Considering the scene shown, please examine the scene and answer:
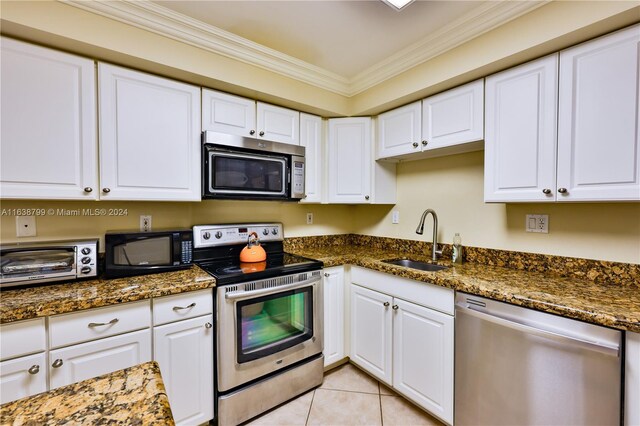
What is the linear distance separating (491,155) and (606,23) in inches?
28.2

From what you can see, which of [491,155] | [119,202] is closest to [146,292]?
[119,202]

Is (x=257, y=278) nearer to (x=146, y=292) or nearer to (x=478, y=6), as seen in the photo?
(x=146, y=292)

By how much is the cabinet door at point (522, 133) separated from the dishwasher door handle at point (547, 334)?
2.23 ft

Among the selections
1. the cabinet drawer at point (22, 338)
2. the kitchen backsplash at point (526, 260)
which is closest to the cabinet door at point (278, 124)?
the kitchen backsplash at point (526, 260)

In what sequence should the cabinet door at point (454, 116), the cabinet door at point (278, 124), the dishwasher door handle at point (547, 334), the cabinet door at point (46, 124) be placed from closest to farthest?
the dishwasher door handle at point (547, 334) → the cabinet door at point (46, 124) → the cabinet door at point (454, 116) → the cabinet door at point (278, 124)

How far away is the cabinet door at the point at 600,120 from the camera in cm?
128

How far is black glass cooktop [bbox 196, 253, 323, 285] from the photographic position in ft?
5.54

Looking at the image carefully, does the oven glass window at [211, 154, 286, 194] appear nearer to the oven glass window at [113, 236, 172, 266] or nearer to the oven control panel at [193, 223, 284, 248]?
the oven control panel at [193, 223, 284, 248]

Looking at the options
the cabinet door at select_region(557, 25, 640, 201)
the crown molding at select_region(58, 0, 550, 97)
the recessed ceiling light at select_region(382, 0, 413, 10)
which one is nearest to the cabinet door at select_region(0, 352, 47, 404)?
the crown molding at select_region(58, 0, 550, 97)

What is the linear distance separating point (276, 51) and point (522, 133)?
1646mm

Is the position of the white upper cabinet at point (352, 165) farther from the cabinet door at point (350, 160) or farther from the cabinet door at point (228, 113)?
the cabinet door at point (228, 113)

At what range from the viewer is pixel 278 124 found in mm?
2248

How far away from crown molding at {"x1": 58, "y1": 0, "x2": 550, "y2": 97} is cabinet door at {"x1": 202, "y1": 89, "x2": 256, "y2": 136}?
0.86ft

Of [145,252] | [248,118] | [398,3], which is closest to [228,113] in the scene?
[248,118]
